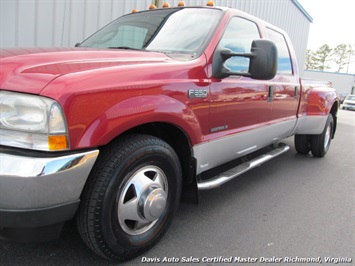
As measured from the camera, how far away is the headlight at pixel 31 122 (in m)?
1.74

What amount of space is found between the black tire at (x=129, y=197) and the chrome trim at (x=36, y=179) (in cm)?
21

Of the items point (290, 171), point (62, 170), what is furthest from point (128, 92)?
point (290, 171)

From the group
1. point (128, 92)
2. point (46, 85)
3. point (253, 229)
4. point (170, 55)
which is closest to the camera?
point (46, 85)

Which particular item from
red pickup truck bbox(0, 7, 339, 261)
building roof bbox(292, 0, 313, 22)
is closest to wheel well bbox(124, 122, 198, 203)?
red pickup truck bbox(0, 7, 339, 261)

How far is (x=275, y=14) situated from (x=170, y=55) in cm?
1057

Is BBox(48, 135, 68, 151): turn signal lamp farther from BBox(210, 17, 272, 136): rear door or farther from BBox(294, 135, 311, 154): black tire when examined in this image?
BBox(294, 135, 311, 154): black tire

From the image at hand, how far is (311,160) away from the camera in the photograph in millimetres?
5746

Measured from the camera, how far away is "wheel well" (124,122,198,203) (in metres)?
2.55

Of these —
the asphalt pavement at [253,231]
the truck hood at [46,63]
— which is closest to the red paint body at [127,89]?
the truck hood at [46,63]

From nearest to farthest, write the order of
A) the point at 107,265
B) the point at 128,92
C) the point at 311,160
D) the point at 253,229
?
the point at 128,92, the point at 107,265, the point at 253,229, the point at 311,160

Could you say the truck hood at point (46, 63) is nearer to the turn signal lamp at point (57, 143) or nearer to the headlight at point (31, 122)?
the headlight at point (31, 122)

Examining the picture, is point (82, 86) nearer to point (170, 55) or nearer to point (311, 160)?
point (170, 55)

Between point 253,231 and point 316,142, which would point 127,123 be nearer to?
point 253,231

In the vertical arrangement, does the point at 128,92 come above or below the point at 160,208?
above
